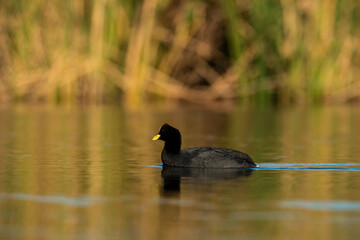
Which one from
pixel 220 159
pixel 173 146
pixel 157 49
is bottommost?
pixel 220 159

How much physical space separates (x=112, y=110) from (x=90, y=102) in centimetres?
233

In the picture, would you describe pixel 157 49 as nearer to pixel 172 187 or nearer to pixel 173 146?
pixel 173 146

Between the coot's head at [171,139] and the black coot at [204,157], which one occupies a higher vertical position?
the coot's head at [171,139]

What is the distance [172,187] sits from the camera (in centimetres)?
890

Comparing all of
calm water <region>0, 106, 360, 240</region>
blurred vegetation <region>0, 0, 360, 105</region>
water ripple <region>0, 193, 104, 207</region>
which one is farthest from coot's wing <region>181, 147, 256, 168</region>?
blurred vegetation <region>0, 0, 360, 105</region>

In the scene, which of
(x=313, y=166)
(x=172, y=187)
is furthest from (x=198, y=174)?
(x=313, y=166)

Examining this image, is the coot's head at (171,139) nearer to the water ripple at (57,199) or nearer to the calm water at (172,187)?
the calm water at (172,187)

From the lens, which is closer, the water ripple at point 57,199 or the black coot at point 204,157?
the water ripple at point 57,199

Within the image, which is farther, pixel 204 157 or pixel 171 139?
pixel 171 139

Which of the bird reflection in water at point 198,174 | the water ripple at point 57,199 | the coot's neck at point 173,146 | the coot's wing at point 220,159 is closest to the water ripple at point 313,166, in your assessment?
the coot's wing at point 220,159

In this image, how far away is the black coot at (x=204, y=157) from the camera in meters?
10.6

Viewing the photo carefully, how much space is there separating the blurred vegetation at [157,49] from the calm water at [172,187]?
25.1 feet

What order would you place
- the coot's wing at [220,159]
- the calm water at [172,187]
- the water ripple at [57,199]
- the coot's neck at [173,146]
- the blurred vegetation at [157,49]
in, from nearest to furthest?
the calm water at [172,187] < the water ripple at [57,199] < the coot's wing at [220,159] < the coot's neck at [173,146] < the blurred vegetation at [157,49]

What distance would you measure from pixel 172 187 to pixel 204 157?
181 centimetres
